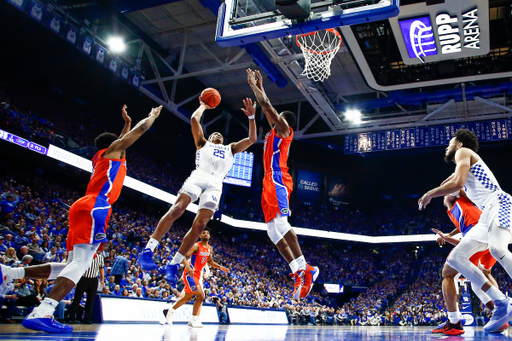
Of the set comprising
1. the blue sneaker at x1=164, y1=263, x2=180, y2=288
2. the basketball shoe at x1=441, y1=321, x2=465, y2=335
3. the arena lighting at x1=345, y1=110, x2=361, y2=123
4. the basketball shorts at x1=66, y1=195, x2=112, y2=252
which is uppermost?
the arena lighting at x1=345, y1=110, x2=361, y2=123

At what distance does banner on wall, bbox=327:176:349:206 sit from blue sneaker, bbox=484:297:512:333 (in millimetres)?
27289

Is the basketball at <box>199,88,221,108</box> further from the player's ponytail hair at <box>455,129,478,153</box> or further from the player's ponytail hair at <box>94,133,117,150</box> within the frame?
the player's ponytail hair at <box>455,129,478,153</box>

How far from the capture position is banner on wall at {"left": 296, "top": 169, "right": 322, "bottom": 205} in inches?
1176

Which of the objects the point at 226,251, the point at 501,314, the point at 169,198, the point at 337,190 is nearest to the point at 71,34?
the point at 169,198

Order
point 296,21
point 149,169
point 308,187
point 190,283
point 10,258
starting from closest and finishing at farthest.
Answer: point 296,21, point 190,283, point 10,258, point 149,169, point 308,187

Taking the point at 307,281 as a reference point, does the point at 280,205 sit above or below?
above

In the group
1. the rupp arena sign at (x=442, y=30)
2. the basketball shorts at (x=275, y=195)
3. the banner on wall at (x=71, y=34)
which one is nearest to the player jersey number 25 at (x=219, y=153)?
the basketball shorts at (x=275, y=195)

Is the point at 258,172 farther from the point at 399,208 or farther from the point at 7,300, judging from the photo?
the point at 7,300

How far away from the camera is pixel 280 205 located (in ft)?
15.6

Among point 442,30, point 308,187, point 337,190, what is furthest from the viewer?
point 337,190

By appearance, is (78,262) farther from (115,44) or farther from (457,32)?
(115,44)

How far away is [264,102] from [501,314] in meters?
3.37

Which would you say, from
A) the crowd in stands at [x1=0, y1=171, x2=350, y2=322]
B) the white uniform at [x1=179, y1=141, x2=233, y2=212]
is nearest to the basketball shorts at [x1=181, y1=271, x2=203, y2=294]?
the crowd in stands at [x1=0, y1=171, x2=350, y2=322]

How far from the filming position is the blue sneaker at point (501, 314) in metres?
3.79
